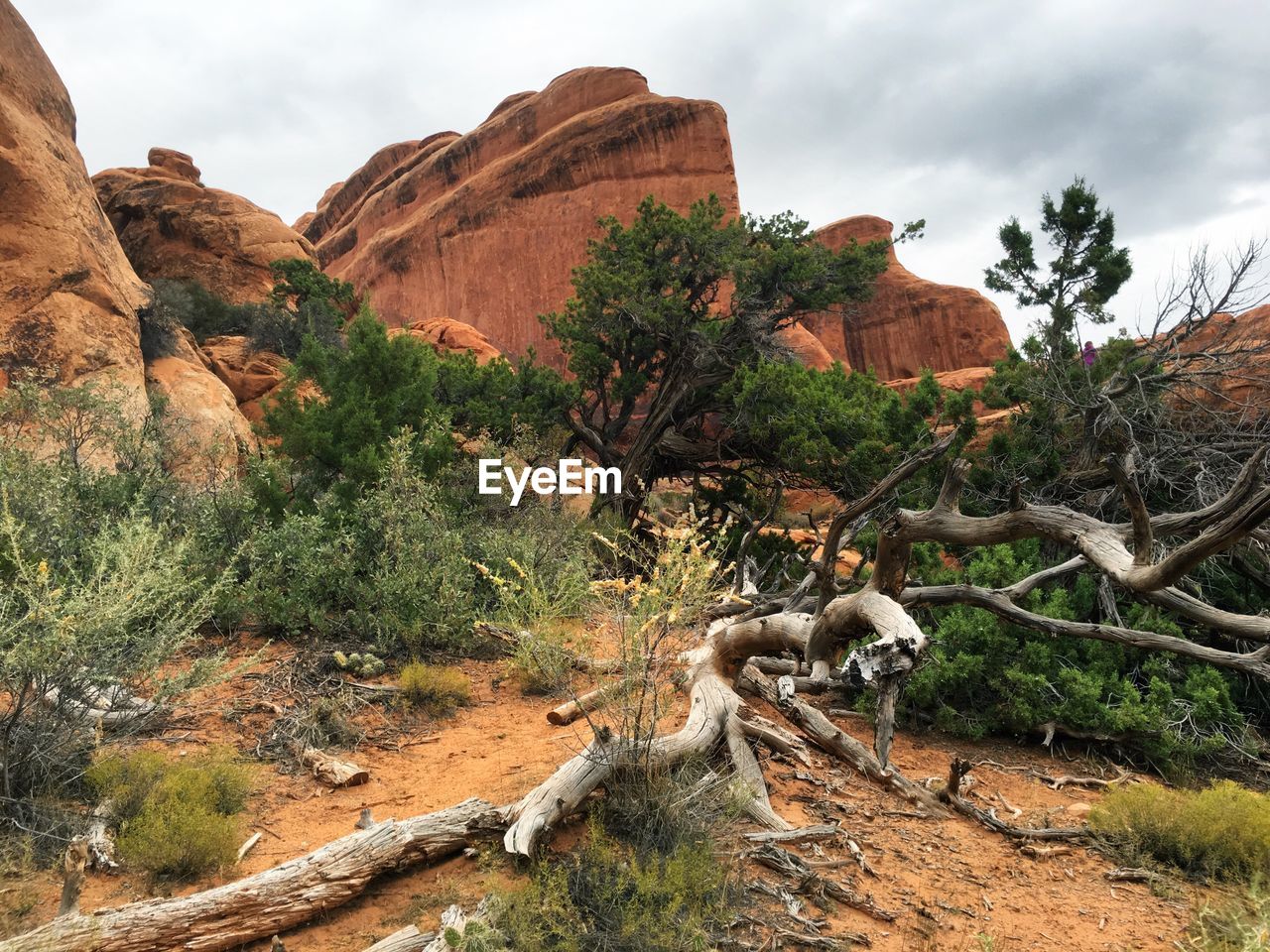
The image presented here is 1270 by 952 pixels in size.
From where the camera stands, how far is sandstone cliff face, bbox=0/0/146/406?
1355 centimetres

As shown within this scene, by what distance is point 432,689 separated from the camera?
229 inches

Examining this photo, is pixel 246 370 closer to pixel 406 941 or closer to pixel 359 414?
pixel 359 414

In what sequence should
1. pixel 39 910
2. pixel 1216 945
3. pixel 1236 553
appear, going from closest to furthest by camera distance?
pixel 39 910 → pixel 1216 945 → pixel 1236 553

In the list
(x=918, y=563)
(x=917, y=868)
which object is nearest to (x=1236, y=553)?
(x=918, y=563)

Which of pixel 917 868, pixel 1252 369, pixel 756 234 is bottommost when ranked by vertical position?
pixel 917 868

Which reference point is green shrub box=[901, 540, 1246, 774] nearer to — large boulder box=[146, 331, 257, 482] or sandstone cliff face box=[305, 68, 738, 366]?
large boulder box=[146, 331, 257, 482]

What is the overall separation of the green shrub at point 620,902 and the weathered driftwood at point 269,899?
1.79 ft

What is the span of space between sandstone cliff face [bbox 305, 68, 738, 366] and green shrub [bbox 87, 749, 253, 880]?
30012mm

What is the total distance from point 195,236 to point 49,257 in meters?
11.8

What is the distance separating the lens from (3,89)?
48.3 ft

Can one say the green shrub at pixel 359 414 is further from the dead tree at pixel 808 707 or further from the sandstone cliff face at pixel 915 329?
the sandstone cliff face at pixel 915 329

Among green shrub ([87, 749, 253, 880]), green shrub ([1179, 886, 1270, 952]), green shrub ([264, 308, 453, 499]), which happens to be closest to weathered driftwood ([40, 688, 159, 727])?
green shrub ([87, 749, 253, 880])

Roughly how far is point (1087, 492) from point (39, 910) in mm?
9029

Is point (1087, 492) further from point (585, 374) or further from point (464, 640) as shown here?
point (585, 374)
